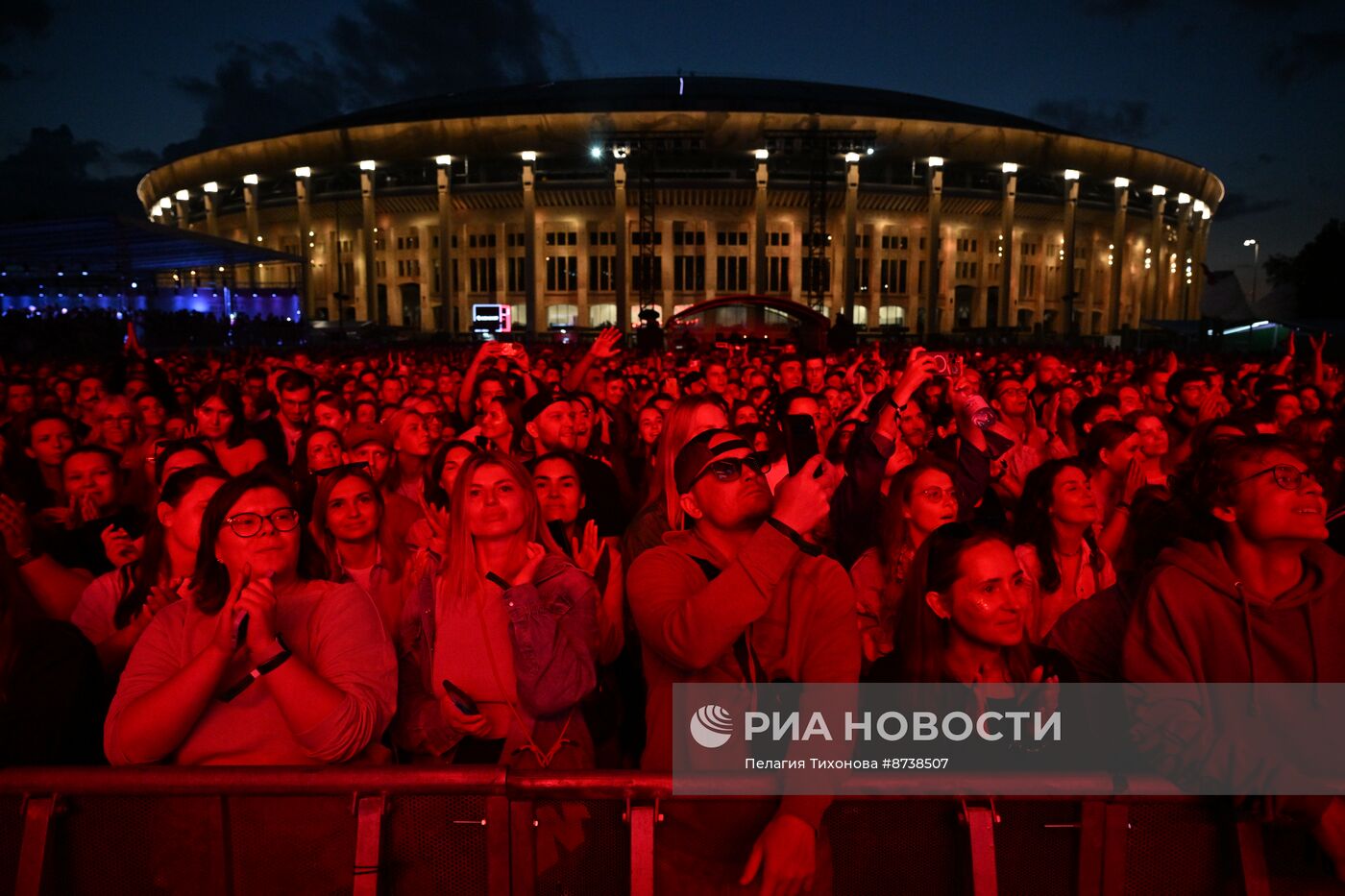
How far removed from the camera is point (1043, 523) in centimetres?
429

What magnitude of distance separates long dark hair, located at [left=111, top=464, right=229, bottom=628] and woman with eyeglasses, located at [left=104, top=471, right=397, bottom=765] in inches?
35.4

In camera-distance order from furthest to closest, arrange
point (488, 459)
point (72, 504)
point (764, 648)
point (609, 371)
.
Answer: point (609, 371) < point (72, 504) < point (488, 459) < point (764, 648)

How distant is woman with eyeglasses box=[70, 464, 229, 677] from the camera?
3527 millimetres

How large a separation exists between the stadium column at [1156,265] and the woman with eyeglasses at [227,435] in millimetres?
72902

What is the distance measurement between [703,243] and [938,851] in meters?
59.1

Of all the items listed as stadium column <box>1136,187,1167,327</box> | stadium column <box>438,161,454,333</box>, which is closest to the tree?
stadium column <box>1136,187,1167,327</box>

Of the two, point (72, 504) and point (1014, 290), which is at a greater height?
point (1014, 290)

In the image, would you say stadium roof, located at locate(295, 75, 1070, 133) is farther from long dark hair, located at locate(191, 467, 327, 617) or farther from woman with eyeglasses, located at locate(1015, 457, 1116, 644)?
long dark hair, located at locate(191, 467, 327, 617)

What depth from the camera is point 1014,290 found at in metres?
63.9

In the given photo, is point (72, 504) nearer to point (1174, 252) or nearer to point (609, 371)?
point (609, 371)

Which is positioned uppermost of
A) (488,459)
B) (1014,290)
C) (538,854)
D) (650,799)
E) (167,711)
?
(1014,290)

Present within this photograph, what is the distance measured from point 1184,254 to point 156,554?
280 ft

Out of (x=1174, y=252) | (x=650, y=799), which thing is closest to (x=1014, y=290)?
(x=1174, y=252)

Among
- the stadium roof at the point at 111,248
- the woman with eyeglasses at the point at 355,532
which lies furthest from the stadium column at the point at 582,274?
the woman with eyeglasses at the point at 355,532
